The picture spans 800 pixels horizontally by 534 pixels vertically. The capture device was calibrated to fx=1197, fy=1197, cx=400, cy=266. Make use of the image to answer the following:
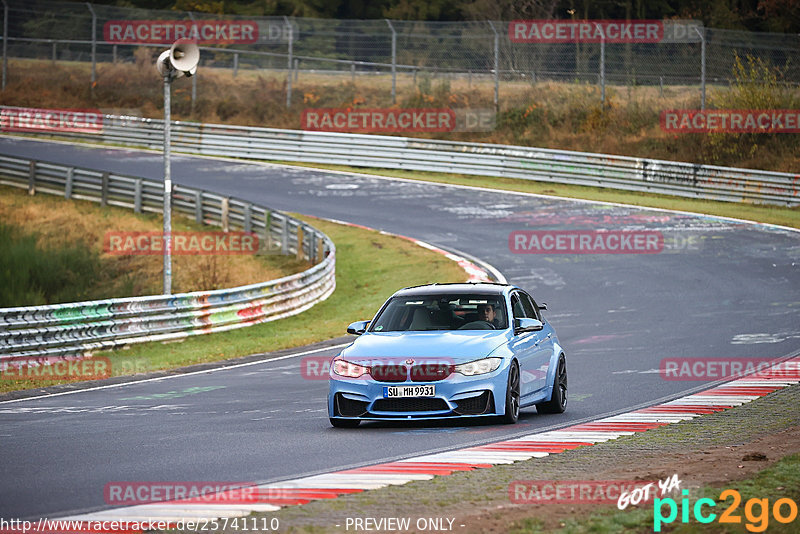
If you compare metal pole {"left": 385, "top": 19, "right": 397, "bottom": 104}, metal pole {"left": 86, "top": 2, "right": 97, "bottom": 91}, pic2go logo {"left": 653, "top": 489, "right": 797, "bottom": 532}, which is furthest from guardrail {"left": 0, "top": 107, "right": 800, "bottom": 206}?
A: pic2go logo {"left": 653, "top": 489, "right": 797, "bottom": 532}

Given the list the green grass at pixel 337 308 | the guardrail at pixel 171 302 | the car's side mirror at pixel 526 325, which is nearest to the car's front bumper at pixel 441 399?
the car's side mirror at pixel 526 325

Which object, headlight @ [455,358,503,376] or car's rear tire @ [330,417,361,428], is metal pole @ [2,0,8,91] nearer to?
car's rear tire @ [330,417,361,428]

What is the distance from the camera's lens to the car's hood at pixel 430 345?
11547 millimetres

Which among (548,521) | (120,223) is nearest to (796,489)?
(548,521)

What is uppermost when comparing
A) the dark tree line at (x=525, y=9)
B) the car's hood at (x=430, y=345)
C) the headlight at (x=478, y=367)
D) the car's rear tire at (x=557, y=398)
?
the dark tree line at (x=525, y=9)

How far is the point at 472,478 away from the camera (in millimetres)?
8672

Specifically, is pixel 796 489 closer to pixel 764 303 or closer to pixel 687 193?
pixel 764 303

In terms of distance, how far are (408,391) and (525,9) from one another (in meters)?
56.5

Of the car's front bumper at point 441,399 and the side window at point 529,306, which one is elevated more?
the side window at point 529,306

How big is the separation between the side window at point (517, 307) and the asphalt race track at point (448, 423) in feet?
3.68

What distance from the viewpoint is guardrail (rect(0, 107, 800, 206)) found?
3838 centimetres

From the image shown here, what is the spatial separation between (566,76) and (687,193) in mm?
8090

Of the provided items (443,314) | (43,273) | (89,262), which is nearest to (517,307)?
(443,314)

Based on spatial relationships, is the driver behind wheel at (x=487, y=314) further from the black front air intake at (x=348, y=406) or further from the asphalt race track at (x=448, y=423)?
the black front air intake at (x=348, y=406)
